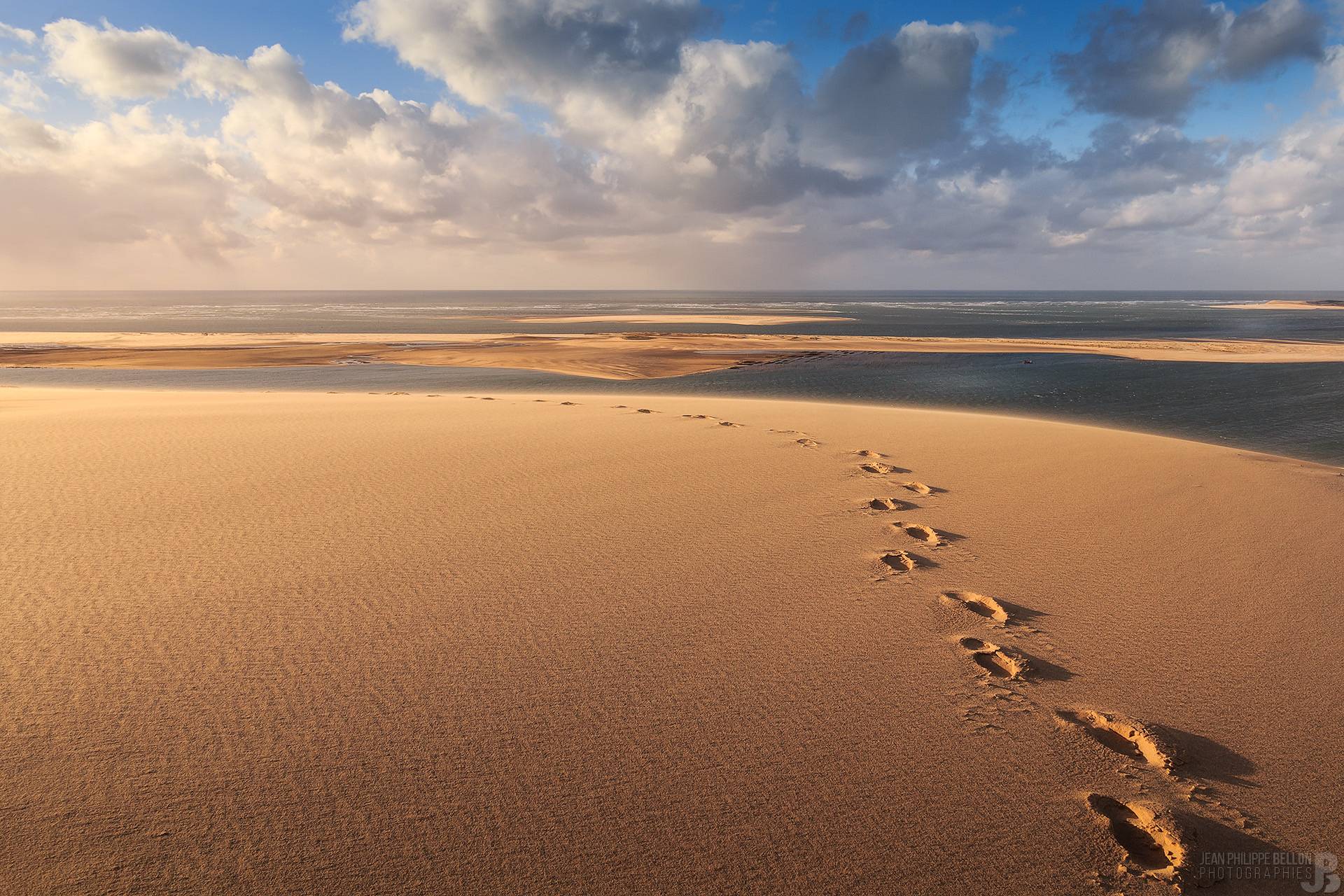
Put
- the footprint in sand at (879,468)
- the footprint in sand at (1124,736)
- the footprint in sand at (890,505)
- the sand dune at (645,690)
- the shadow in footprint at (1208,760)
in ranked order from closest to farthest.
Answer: the sand dune at (645,690), the shadow in footprint at (1208,760), the footprint in sand at (1124,736), the footprint in sand at (890,505), the footprint in sand at (879,468)

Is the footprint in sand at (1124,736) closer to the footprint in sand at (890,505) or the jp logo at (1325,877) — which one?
the jp logo at (1325,877)

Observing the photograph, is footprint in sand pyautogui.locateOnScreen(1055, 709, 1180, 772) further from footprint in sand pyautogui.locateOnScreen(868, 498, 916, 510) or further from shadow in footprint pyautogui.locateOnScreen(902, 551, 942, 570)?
footprint in sand pyautogui.locateOnScreen(868, 498, 916, 510)

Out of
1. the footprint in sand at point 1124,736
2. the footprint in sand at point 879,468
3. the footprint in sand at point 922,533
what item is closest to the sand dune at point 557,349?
the footprint in sand at point 879,468

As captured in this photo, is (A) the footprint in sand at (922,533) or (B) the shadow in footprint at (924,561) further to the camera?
(A) the footprint in sand at (922,533)

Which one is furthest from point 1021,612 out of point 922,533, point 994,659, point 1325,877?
point 1325,877

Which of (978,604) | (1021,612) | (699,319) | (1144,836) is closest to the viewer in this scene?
(1144,836)

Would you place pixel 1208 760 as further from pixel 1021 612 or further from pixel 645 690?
pixel 645 690

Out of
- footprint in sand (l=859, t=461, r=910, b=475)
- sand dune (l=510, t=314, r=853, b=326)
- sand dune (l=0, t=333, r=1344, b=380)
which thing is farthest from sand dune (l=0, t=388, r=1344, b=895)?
sand dune (l=510, t=314, r=853, b=326)
